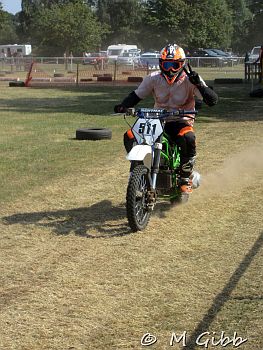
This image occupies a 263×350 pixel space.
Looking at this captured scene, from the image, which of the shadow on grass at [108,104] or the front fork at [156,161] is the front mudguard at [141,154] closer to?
the front fork at [156,161]

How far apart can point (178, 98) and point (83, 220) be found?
5.89 ft

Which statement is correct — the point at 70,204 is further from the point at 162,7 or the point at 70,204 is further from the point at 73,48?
the point at 162,7

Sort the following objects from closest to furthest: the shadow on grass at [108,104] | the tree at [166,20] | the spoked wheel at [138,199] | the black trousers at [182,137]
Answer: the spoked wheel at [138,199] < the black trousers at [182,137] < the shadow on grass at [108,104] < the tree at [166,20]

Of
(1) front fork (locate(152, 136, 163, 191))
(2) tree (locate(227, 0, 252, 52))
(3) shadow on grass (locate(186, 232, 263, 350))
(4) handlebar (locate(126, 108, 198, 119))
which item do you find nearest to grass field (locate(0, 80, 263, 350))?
(3) shadow on grass (locate(186, 232, 263, 350))

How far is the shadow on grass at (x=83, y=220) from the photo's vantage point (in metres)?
6.70

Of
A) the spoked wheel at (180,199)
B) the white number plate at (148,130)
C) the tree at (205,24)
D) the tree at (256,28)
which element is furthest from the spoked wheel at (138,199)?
the tree at (256,28)

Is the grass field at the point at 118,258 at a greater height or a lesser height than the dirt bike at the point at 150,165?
lesser

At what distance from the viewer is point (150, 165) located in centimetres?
677

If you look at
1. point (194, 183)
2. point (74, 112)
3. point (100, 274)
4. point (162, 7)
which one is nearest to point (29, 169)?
point (194, 183)

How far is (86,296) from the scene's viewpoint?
4.88 metres

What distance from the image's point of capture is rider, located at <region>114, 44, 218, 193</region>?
7.03 m

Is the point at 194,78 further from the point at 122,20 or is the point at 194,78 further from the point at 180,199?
the point at 122,20

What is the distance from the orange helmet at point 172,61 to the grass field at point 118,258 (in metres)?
1.68

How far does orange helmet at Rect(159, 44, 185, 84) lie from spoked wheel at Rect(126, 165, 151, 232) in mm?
1218
